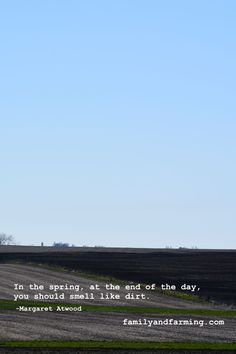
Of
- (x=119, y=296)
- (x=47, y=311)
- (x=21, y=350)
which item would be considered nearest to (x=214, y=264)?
(x=119, y=296)

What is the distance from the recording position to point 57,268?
9175 cm

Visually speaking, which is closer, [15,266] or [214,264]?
[15,266]

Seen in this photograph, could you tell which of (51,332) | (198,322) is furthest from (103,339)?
(198,322)

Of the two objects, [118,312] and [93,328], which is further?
[118,312]

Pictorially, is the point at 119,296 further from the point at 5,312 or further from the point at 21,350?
the point at 21,350

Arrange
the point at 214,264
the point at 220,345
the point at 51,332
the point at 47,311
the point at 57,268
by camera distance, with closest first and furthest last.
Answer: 1. the point at 220,345
2. the point at 51,332
3. the point at 47,311
4. the point at 57,268
5. the point at 214,264

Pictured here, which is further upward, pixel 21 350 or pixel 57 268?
pixel 57 268

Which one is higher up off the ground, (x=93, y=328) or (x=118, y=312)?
(x=118, y=312)

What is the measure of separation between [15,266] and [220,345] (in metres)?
57.9

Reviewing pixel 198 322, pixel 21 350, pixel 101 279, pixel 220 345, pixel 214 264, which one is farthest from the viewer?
pixel 214 264

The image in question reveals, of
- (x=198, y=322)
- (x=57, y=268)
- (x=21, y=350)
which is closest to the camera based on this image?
(x=21, y=350)

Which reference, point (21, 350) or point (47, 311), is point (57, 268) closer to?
point (47, 311)

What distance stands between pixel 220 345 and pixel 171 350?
300 centimetres

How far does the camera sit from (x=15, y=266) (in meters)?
94.2
